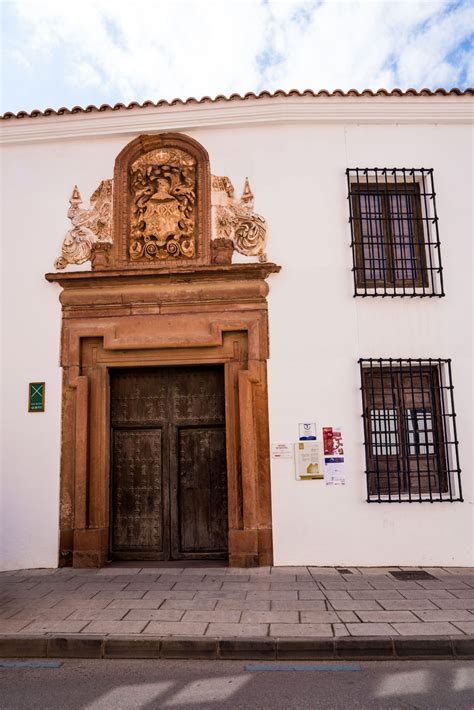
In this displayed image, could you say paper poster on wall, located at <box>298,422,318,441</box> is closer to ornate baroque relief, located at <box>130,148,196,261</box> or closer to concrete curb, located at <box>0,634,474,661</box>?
ornate baroque relief, located at <box>130,148,196,261</box>

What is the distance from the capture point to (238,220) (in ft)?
27.0

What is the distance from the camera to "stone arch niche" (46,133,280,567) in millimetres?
7660

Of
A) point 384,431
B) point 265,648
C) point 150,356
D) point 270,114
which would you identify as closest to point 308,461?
point 384,431

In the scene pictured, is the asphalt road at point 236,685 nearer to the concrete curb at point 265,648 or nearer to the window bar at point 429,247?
the concrete curb at point 265,648

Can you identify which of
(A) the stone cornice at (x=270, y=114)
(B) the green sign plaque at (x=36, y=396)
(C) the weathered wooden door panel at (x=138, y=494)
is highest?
(A) the stone cornice at (x=270, y=114)

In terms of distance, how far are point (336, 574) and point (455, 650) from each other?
247 cm

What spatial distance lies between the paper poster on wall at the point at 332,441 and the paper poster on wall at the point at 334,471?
0.21ft

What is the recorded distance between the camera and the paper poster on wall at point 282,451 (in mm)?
7691

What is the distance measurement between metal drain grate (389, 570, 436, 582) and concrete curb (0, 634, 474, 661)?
2119 millimetres

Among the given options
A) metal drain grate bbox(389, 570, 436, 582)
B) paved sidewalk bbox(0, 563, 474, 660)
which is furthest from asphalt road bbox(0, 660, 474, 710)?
metal drain grate bbox(389, 570, 436, 582)

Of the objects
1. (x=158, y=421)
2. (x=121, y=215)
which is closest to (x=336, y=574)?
(x=158, y=421)

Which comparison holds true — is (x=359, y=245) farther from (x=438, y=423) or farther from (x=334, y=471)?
(x=334, y=471)

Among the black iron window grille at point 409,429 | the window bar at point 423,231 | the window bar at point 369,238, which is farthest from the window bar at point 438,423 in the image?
the window bar at point 369,238

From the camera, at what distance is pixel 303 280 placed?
8.05 m
